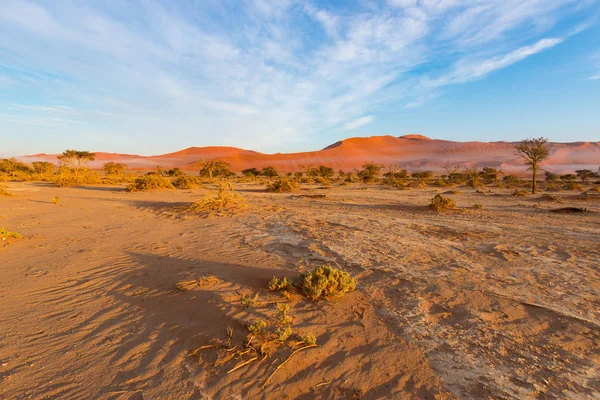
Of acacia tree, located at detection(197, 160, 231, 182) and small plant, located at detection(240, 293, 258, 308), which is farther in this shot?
acacia tree, located at detection(197, 160, 231, 182)

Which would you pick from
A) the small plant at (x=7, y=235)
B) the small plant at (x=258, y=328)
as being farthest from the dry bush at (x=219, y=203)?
the small plant at (x=258, y=328)

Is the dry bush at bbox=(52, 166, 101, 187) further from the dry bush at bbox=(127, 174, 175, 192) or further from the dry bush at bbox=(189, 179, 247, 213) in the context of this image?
the dry bush at bbox=(189, 179, 247, 213)

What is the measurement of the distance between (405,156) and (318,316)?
356 feet

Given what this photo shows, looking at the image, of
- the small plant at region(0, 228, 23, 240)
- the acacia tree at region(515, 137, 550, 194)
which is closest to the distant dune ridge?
the acacia tree at region(515, 137, 550, 194)

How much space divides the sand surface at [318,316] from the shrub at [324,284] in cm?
12

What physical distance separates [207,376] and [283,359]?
2.09 feet

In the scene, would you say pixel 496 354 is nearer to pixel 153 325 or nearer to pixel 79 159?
pixel 153 325

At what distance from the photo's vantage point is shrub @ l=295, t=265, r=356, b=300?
11.9 feet

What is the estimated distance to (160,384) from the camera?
7.77 feet

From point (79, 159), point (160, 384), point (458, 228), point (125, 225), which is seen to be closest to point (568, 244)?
point (458, 228)

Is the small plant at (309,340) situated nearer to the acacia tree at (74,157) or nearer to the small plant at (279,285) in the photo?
the small plant at (279,285)

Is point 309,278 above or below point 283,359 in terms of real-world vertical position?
above

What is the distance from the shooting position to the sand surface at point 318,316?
7.74ft

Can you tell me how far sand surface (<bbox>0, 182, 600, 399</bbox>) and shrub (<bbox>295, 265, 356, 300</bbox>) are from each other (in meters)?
0.12
